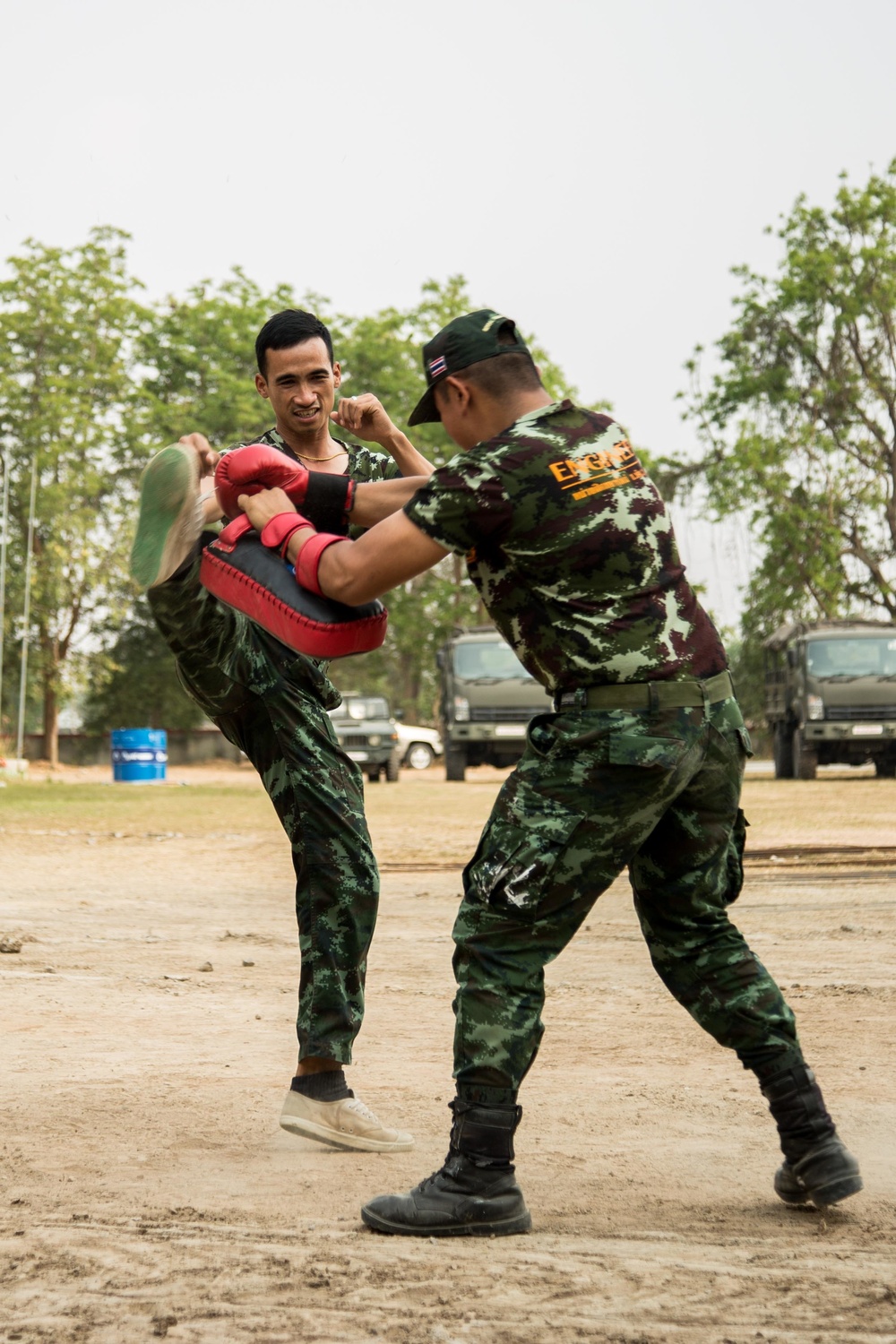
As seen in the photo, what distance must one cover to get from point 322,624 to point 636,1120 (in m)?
1.66

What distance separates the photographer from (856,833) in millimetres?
13938

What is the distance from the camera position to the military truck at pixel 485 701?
91.7ft

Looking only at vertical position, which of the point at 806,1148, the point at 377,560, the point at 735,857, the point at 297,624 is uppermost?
the point at 377,560

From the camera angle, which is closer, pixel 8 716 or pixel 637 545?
pixel 637 545

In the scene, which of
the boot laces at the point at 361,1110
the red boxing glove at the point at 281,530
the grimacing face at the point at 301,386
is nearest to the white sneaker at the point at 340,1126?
the boot laces at the point at 361,1110

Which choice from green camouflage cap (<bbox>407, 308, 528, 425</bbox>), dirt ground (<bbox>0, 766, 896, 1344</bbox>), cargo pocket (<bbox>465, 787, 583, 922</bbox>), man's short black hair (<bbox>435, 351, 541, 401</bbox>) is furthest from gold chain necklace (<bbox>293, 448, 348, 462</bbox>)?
dirt ground (<bbox>0, 766, 896, 1344</bbox>)

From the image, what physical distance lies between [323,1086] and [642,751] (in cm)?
135

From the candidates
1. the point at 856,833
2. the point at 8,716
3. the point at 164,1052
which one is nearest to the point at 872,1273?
the point at 164,1052

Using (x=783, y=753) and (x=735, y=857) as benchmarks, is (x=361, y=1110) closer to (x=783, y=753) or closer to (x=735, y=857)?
(x=735, y=857)

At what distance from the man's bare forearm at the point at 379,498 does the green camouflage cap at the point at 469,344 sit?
0.22m

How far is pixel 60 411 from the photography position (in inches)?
1687

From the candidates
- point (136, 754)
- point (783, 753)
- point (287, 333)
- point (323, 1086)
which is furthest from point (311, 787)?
point (136, 754)

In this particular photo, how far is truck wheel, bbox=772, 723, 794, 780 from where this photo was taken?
2853cm

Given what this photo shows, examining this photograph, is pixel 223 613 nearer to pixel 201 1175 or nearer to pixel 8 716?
pixel 201 1175
